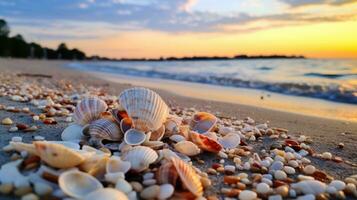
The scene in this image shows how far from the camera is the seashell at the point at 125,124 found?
2.85m

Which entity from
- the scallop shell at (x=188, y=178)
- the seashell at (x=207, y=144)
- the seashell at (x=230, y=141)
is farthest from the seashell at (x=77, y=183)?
the seashell at (x=230, y=141)

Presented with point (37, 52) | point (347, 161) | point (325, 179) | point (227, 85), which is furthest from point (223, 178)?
point (37, 52)

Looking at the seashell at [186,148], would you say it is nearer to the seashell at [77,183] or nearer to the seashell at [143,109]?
the seashell at [143,109]

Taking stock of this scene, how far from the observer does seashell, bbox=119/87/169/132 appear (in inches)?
109

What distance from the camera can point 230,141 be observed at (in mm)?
3133

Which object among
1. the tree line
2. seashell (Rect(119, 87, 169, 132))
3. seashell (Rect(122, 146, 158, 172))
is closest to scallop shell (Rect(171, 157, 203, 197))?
seashell (Rect(122, 146, 158, 172))

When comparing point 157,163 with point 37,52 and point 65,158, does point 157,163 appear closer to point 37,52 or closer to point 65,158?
point 65,158

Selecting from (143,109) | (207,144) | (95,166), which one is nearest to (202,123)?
(207,144)

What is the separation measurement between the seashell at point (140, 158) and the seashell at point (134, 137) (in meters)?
0.29

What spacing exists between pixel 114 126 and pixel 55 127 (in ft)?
2.82

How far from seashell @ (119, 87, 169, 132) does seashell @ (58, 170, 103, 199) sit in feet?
2.93

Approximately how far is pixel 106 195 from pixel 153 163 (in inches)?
25.3

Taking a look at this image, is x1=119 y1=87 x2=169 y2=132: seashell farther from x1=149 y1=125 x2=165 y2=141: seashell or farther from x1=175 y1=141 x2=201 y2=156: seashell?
x1=175 y1=141 x2=201 y2=156: seashell

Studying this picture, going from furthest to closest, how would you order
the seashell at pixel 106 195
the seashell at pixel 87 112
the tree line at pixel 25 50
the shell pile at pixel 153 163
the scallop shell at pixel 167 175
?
the tree line at pixel 25 50 < the seashell at pixel 87 112 < the scallop shell at pixel 167 175 < the shell pile at pixel 153 163 < the seashell at pixel 106 195
